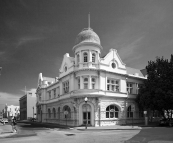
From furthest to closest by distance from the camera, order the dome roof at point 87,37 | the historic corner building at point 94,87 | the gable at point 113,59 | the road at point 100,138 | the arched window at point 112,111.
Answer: the gable at point 113,59
the dome roof at point 87,37
the arched window at point 112,111
the historic corner building at point 94,87
the road at point 100,138

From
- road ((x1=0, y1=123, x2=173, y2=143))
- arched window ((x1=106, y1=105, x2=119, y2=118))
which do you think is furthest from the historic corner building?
road ((x1=0, y1=123, x2=173, y2=143))

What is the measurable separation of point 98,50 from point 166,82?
40.2 ft

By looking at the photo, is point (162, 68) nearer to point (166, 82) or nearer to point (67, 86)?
point (166, 82)

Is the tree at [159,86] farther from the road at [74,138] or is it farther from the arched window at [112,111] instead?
the road at [74,138]

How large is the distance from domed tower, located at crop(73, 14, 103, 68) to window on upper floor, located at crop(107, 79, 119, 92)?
4266mm

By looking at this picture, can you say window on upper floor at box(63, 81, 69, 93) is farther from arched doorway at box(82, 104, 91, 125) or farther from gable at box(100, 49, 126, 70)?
gable at box(100, 49, 126, 70)

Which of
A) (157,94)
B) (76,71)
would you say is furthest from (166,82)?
(76,71)

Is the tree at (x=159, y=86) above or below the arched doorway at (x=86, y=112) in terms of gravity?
above

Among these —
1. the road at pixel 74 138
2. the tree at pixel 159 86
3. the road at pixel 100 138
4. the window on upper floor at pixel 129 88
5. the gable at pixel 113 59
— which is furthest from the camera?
the window on upper floor at pixel 129 88

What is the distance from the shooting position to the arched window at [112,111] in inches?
1337

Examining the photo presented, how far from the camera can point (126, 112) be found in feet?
119

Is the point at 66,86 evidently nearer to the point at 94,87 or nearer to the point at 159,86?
the point at 94,87

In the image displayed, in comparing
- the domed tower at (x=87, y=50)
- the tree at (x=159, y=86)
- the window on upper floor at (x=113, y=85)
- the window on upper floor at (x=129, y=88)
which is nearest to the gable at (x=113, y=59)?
the domed tower at (x=87, y=50)

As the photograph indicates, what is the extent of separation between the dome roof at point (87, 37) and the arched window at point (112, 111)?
1168 centimetres
